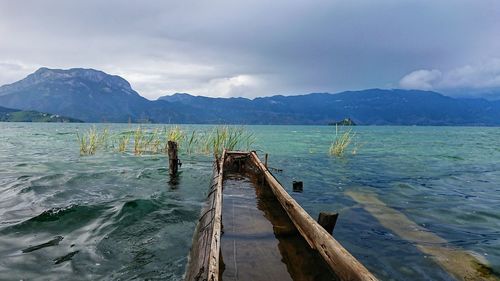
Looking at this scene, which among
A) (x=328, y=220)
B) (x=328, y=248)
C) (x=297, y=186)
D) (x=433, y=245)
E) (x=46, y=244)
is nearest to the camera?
(x=328, y=248)

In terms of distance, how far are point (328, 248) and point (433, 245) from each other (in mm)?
4004

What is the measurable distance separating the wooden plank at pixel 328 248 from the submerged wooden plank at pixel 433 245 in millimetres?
2737

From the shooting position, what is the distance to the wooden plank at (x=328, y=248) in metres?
3.59

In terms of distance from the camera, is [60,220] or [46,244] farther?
[60,220]

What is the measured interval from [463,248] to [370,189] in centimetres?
616

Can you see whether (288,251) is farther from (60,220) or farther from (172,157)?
(172,157)

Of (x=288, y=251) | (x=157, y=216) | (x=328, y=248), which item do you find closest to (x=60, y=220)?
(x=157, y=216)

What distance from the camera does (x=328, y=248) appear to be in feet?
14.4

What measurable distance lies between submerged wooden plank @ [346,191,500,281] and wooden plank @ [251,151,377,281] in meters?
2.74

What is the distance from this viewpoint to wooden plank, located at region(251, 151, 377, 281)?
3.59 meters

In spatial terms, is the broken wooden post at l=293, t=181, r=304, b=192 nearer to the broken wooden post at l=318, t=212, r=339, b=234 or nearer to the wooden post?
the wooden post

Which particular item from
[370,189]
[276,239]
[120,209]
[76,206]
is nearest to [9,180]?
[76,206]

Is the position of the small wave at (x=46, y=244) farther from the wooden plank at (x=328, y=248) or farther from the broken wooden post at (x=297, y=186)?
the broken wooden post at (x=297, y=186)

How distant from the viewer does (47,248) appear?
6.39 meters
